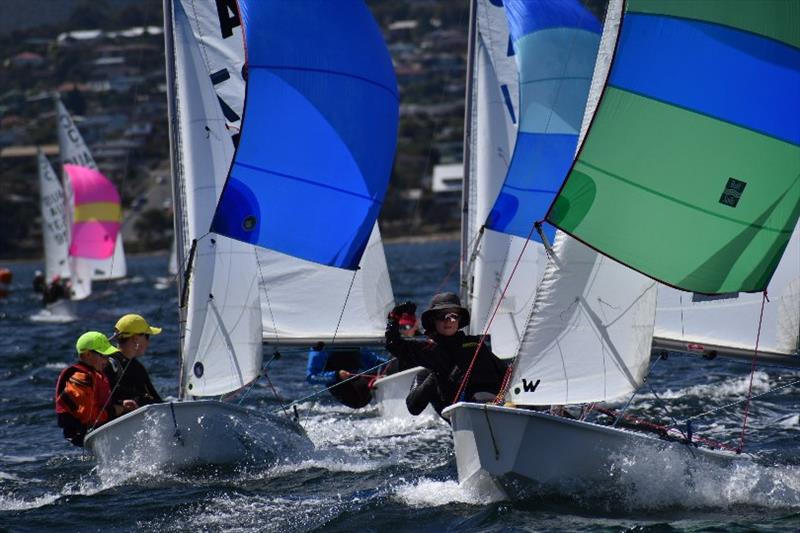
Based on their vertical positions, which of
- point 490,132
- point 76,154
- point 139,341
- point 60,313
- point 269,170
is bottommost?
point 60,313

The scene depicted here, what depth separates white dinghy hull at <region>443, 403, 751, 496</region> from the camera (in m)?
9.02

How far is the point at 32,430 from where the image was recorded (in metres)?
14.8

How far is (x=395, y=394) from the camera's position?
1445 cm

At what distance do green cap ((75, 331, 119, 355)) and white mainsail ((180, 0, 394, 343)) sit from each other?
7.89 ft

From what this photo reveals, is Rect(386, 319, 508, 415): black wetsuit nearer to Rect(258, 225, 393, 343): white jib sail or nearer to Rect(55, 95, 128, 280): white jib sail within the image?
Rect(258, 225, 393, 343): white jib sail

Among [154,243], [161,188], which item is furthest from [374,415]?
[161,188]

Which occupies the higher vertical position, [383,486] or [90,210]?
[383,486]

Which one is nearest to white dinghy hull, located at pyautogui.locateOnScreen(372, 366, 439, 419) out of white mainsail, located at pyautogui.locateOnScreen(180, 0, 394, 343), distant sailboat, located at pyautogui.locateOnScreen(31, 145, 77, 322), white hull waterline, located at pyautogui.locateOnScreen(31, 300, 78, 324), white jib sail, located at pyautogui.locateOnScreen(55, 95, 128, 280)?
white mainsail, located at pyautogui.locateOnScreen(180, 0, 394, 343)

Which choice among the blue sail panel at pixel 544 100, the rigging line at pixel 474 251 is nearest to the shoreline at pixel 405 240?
the rigging line at pixel 474 251

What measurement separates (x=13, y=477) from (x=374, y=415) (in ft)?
14.3

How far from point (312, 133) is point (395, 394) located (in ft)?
10.7

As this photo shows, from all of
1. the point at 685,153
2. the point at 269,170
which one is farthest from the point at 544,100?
the point at 685,153

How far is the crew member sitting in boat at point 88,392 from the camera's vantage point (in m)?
11.3

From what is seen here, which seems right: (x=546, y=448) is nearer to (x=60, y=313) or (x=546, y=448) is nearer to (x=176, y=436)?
(x=176, y=436)
